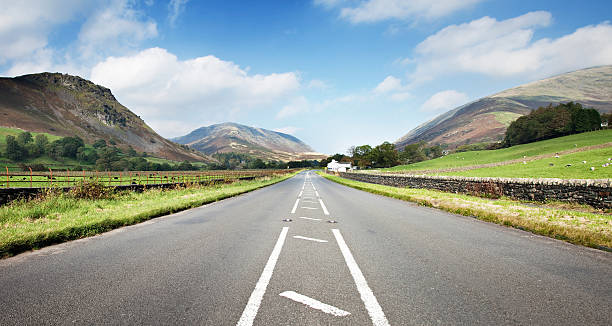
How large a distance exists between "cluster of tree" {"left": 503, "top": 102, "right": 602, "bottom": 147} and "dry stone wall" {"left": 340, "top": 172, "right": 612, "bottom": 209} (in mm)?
73912

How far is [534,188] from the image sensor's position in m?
12.3

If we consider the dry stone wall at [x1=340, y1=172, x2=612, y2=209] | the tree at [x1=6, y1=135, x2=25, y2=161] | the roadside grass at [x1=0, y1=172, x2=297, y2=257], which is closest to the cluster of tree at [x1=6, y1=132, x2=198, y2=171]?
the tree at [x1=6, y1=135, x2=25, y2=161]

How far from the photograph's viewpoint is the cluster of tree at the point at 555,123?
222 ft

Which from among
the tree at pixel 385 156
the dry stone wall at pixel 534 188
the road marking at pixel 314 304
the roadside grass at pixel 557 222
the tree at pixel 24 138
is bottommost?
the roadside grass at pixel 557 222

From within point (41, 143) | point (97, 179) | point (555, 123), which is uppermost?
point (41, 143)

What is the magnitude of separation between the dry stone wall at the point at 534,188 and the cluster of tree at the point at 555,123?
2910 inches

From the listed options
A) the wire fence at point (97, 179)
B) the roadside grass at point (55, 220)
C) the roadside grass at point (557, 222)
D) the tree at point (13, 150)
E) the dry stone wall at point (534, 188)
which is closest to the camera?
the roadside grass at point (55, 220)

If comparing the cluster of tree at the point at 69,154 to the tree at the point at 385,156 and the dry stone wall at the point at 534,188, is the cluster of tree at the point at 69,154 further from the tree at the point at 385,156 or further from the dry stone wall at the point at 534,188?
the dry stone wall at the point at 534,188

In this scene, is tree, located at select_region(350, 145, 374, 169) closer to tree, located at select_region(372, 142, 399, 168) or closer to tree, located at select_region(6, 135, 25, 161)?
tree, located at select_region(372, 142, 399, 168)

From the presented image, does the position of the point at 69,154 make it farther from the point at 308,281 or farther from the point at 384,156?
the point at 308,281

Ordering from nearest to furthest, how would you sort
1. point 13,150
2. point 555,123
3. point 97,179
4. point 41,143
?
Answer: point 97,179 → point 555,123 → point 13,150 → point 41,143

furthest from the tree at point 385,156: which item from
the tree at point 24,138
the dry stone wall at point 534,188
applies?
the tree at point 24,138

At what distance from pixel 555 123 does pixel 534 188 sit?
80789mm

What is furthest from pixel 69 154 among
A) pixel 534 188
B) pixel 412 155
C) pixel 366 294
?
pixel 366 294
